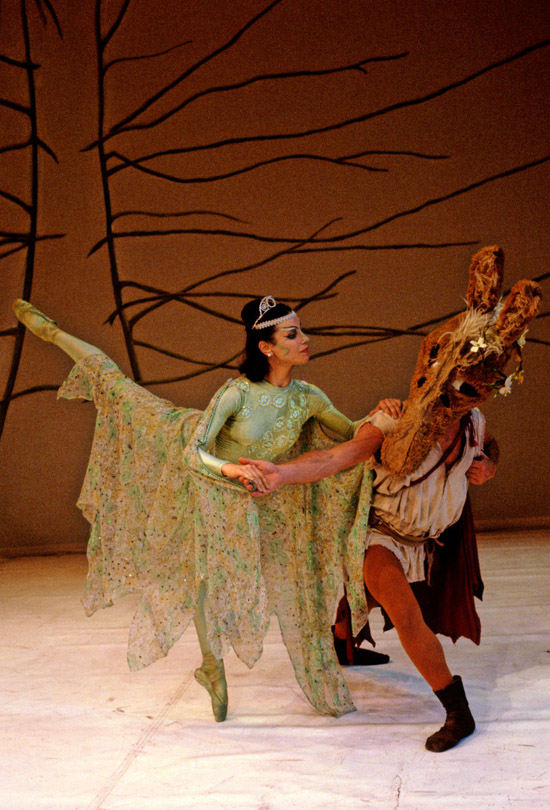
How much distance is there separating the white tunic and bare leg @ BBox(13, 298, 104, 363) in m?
1.19

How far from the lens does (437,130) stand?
5.18 meters

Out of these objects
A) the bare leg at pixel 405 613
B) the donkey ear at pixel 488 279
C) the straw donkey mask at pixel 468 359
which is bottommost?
the bare leg at pixel 405 613

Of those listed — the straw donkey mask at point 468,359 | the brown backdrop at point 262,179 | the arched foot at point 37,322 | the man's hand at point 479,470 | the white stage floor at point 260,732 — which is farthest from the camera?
the brown backdrop at point 262,179

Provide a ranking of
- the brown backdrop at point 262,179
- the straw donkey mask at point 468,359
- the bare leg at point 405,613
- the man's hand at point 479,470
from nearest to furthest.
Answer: the straw donkey mask at point 468,359, the bare leg at point 405,613, the man's hand at point 479,470, the brown backdrop at point 262,179

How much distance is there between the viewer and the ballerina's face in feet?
8.86

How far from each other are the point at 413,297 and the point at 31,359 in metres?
Answer: 2.35

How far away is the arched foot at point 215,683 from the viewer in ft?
8.54

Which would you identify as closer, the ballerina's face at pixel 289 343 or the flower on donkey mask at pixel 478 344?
the flower on donkey mask at pixel 478 344

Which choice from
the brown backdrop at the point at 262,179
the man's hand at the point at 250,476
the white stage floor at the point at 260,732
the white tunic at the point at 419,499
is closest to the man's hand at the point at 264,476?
the man's hand at the point at 250,476

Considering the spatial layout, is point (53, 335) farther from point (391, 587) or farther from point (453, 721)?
point (453, 721)

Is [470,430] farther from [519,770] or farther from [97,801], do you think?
[97,801]

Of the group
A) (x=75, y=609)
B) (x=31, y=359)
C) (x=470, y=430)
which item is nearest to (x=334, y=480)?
(x=470, y=430)

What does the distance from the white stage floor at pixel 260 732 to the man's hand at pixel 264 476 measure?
703 mm

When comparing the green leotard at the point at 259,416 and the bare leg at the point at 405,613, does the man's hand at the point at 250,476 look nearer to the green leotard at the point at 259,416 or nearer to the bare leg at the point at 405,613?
the green leotard at the point at 259,416
